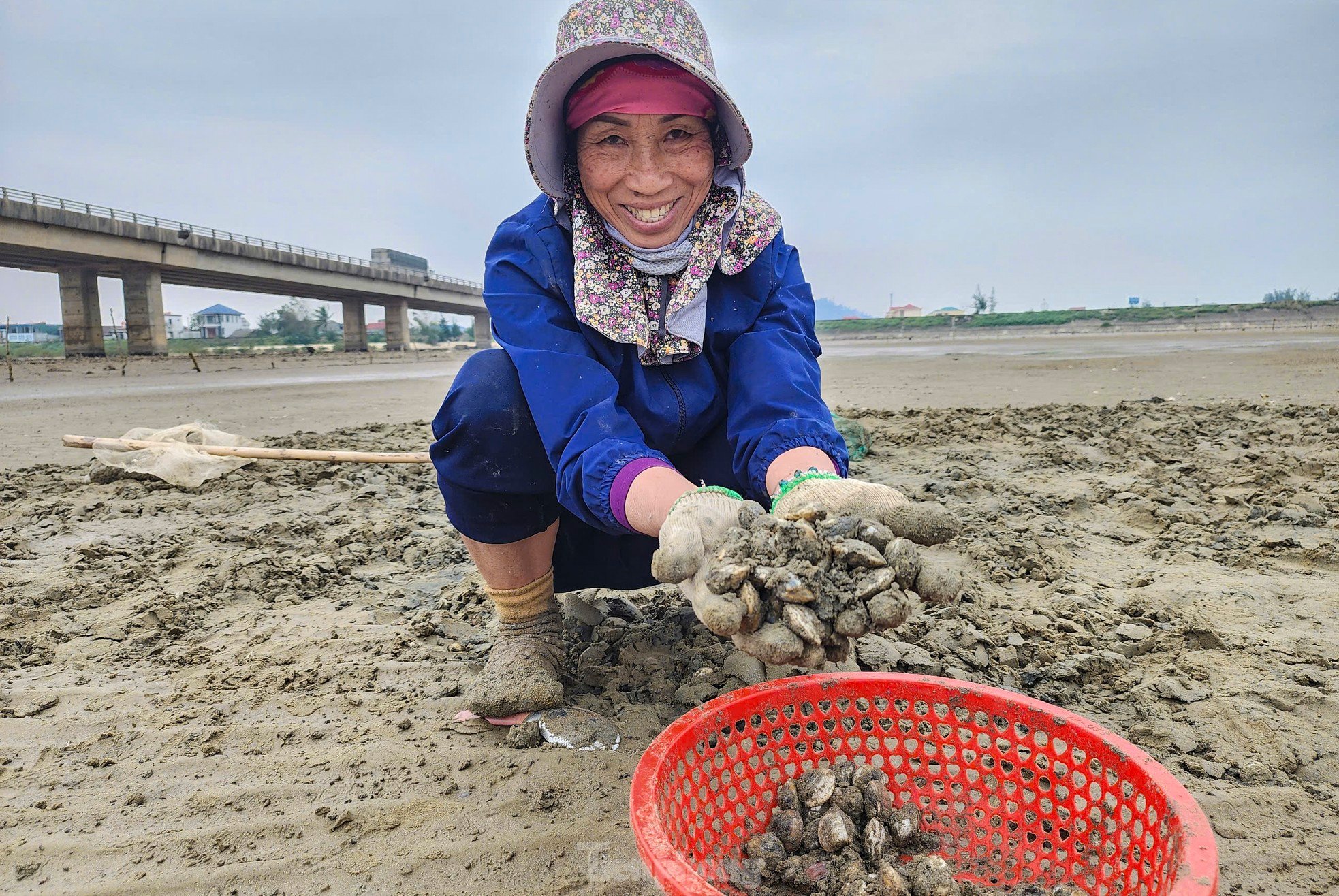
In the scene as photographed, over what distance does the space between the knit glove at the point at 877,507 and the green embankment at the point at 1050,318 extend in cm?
4053

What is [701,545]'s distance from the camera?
1286mm

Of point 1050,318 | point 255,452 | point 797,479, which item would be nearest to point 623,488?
point 797,479

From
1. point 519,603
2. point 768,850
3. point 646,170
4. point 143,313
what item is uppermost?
point 143,313

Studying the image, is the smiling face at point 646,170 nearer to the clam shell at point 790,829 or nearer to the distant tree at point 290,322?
the clam shell at point 790,829

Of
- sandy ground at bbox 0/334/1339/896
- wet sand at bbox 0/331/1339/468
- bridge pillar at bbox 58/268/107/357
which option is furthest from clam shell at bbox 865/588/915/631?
bridge pillar at bbox 58/268/107/357

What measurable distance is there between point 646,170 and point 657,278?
0.85 feet

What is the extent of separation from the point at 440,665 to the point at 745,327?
1292 mm

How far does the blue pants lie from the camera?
1893 millimetres

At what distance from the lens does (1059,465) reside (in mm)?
4246

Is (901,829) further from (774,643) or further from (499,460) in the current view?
(499,460)

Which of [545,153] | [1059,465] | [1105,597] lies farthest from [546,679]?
[1059,465]

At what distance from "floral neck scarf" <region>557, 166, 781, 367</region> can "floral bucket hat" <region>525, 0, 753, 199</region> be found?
0.27 ft

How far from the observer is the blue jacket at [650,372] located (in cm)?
166

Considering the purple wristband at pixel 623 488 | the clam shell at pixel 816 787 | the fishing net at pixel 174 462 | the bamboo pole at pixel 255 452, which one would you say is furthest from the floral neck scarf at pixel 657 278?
the fishing net at pixel 174 462
